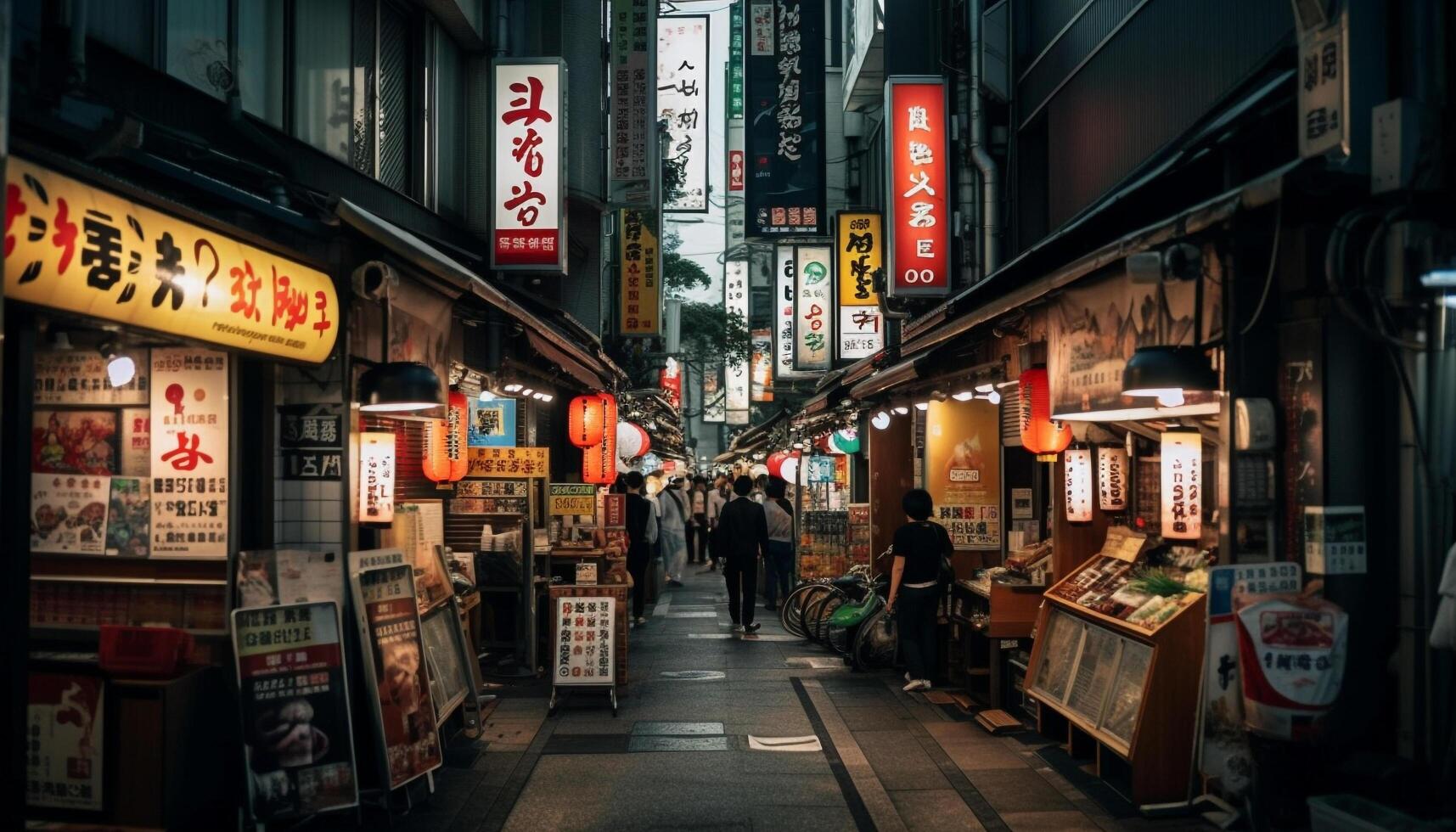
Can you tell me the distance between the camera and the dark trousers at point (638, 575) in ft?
70.3

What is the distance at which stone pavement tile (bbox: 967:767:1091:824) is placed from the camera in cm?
948

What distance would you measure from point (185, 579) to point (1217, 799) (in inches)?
307

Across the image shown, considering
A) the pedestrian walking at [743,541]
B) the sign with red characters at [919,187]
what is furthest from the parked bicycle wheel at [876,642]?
the sign with red characters at [919,187]

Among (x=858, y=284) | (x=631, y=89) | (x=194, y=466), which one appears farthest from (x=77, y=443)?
(x=858, y=284)

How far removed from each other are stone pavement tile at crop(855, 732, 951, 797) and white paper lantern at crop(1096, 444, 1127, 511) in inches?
120

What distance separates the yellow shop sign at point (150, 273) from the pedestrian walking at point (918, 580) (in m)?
7.93

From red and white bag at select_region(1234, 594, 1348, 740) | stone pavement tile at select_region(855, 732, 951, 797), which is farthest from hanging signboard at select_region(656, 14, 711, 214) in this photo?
red and white bag at select_region(1234, 594, 1348, 740)

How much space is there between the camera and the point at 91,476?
354 inches

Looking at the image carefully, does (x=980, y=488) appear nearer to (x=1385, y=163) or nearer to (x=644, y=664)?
(x=644, y=664)

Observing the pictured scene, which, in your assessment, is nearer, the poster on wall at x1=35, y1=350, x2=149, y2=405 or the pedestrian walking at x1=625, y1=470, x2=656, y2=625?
the poster on wall at x1=35, y1=350, x2=149, y2=405

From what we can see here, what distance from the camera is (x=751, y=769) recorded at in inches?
420

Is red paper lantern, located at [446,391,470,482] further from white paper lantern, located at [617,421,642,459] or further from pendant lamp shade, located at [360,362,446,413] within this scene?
white paper lantern, located at [617,421,642,459]

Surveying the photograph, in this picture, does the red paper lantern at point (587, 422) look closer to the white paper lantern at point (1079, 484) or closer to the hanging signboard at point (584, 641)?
the hanging signboard at point (584, 641)

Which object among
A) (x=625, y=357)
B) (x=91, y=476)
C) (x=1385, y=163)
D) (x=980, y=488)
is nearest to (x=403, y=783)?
(x=91, y=476)
